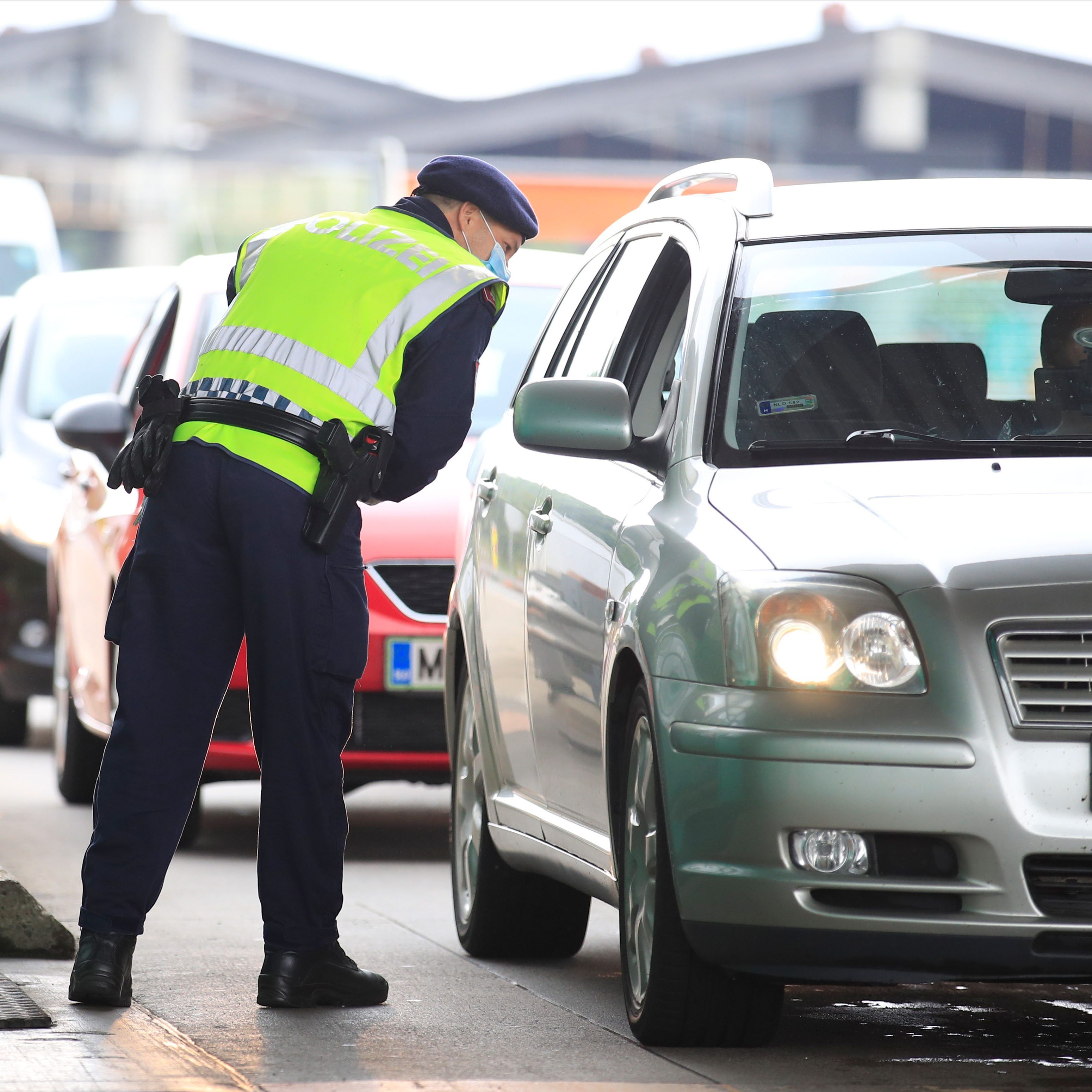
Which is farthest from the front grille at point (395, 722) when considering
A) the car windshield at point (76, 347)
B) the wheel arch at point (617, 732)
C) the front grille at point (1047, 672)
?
the car windshield at point (76, 347)

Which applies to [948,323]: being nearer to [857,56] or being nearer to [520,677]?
[520,677]

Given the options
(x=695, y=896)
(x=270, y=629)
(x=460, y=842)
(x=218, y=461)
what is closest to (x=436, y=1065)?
(x=695, y=896)

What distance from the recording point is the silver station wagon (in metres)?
4.22

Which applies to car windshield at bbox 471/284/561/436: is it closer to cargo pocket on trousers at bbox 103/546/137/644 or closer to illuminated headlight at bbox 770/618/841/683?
cargo pocket on trousers at bbox 103/546/137/644

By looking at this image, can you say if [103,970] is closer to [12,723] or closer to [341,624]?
[341,624]

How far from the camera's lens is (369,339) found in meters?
5.29

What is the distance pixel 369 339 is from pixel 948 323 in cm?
121

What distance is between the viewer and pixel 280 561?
5188 mm

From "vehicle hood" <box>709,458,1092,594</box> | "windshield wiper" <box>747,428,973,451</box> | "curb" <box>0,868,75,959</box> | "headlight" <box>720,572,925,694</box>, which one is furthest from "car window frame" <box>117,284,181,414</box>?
"headlight" <box>720,572,925,694</box>

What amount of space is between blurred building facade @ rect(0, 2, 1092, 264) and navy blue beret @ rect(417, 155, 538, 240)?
129 ft

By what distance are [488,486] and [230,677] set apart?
45.8 inches

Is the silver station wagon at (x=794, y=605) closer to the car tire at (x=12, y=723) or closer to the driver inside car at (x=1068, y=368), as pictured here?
the driver inside car at (x=1068, y=368)

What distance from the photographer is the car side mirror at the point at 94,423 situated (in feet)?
29.5

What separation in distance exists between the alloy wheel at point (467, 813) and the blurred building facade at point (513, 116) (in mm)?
38787
